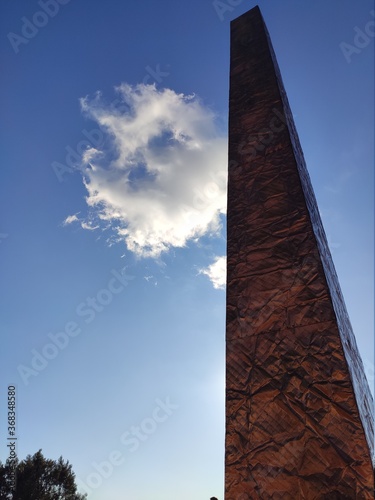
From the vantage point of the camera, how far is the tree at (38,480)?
66.6 feet

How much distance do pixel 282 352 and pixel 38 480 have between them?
23.9 meters

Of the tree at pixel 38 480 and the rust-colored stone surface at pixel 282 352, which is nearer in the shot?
the rust-colored stone surface at pixel 282 352

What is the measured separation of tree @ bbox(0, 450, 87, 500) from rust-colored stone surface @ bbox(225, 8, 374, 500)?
2239cm

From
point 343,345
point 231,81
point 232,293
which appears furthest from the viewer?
point 231,81

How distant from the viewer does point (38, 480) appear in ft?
70.4

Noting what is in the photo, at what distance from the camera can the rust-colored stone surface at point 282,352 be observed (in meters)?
3.90

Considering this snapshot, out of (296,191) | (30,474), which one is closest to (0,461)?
(30,474)

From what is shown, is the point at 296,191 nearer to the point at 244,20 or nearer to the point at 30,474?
the point at 244,20

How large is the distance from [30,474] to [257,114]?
975 inches

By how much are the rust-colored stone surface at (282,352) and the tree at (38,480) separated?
73.4 feet

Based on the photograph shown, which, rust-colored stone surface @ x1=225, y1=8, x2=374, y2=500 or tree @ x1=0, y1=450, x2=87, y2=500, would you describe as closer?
rust-colored stone surface @ x1=225, y1=8, x2=374, y2=500

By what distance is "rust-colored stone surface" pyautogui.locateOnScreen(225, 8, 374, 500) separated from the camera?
390cm

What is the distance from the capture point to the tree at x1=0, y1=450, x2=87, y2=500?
20.3 meters

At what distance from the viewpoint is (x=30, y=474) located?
69.8ft
